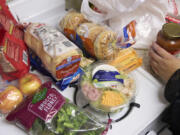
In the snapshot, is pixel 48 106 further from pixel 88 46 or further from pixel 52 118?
pixel 88 46

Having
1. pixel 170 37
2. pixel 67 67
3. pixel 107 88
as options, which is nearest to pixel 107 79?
pixel 107 88

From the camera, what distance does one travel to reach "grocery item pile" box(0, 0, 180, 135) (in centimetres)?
58

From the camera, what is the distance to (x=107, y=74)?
63 centimetres

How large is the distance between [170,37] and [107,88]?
0.90ft

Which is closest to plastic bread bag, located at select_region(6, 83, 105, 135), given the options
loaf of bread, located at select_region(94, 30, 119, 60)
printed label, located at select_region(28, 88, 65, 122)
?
printed label, located at select_region(28, 88, 65, 122)

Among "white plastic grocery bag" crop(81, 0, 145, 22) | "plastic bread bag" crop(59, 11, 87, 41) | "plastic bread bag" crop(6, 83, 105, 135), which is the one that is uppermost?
"white plastic grocery bag" crop(81, 0, 145, 22)

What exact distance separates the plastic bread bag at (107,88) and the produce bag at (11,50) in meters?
0.23

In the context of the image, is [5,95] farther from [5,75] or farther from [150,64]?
[150,64]

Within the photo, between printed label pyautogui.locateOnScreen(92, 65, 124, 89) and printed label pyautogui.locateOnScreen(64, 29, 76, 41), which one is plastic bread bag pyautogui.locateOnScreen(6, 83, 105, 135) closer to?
printed label pyautogui.locateOnScreen(92, 65, 124, 89)

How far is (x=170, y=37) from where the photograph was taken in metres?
0.65

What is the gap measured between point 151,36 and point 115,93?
0.38m

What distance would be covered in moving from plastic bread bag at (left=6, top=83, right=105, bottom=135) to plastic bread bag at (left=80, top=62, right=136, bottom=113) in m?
0.06

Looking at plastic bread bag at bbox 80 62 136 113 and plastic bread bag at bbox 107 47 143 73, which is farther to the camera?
plastic bread bag at bbox 107 47 143 73

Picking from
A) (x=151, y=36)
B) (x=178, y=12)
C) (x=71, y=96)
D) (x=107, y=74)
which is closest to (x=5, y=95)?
(x=71, y=96)
